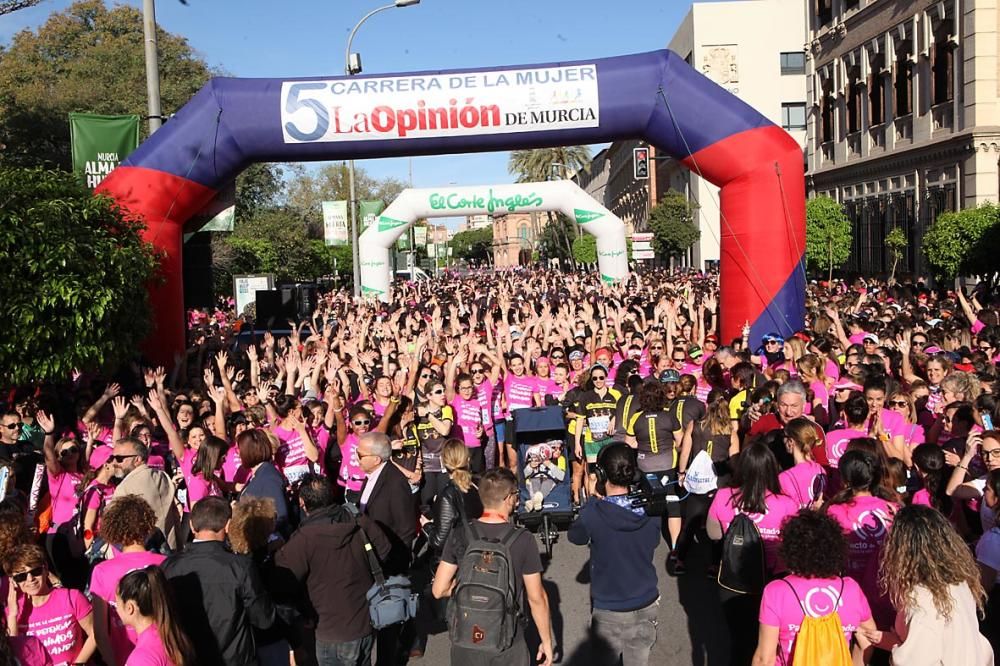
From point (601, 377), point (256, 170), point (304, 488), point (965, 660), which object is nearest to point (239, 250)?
point (256, 170)

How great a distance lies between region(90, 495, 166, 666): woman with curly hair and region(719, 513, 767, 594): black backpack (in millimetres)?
2720

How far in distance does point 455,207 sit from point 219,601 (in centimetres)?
1954

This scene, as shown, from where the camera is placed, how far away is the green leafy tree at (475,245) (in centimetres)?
14938

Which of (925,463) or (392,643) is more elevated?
(925,463)

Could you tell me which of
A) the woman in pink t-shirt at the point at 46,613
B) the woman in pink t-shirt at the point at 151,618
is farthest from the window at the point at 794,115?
the woman in pink t-shirt at the point at 151,618

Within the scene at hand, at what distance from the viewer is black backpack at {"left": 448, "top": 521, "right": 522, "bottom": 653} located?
4082 mm

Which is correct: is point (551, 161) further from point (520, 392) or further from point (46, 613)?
point (46, 613)

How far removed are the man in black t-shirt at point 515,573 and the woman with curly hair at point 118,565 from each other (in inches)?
54.7

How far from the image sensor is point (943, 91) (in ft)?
81.3

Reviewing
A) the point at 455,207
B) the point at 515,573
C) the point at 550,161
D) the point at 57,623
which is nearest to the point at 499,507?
the point at 515,573

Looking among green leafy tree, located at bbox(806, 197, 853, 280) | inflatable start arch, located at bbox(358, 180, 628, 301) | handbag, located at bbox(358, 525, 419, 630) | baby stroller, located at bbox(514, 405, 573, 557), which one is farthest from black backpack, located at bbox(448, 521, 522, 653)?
green leafy tree, located at bbox(806, 197, 853, 280)

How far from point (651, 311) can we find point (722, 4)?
35923mm

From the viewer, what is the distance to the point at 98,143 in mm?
12438

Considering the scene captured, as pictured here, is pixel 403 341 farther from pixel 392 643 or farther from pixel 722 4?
pixel 722 4
